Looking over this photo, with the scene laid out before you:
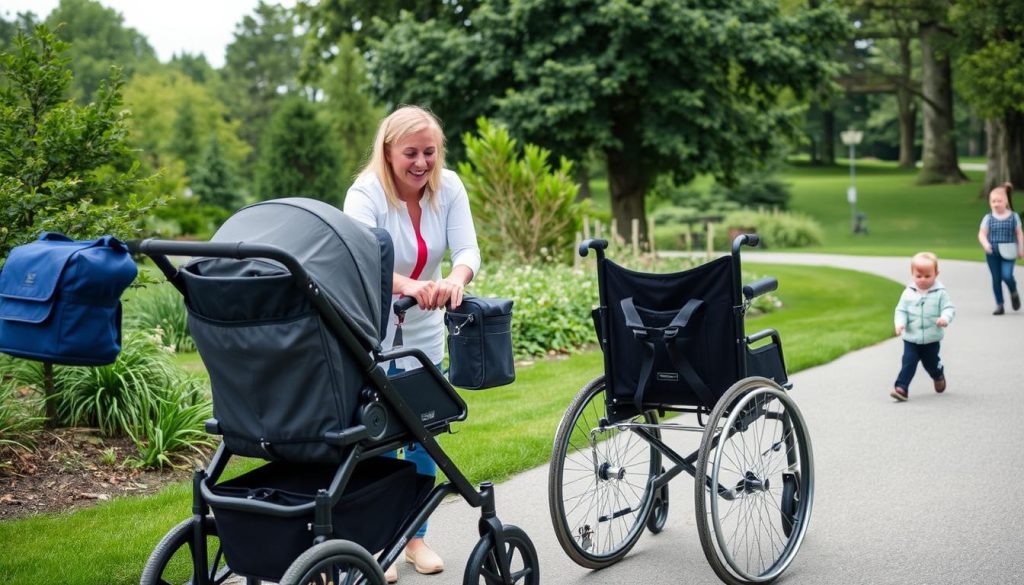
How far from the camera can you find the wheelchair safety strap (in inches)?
172

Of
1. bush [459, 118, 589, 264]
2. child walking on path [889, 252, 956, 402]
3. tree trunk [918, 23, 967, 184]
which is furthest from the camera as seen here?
tree trunk [918, 23, 967, 184]

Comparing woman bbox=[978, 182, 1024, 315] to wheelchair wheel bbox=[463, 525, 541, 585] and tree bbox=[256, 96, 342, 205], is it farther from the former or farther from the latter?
tree bbox=[256, 96, 342, 205]

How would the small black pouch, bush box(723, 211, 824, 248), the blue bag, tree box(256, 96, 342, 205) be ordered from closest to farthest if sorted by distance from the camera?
the blue bag < the small black pouch < tree box(256, 96, 342, 205) < bush box(723, 211, 824, 248)

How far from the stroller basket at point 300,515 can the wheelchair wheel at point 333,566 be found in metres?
0.11

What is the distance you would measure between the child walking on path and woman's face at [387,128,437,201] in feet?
16.9

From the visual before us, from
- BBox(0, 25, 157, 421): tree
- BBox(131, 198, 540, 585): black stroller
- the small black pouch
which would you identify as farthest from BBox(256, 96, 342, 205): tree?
BBox(131, 198, 540, 585): black stroller

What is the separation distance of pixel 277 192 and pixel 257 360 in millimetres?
28873

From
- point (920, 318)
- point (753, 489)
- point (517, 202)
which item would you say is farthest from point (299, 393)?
point (517, 202)

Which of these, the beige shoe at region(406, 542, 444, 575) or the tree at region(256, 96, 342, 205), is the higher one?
the tree at region(256, 96, 342, 205)

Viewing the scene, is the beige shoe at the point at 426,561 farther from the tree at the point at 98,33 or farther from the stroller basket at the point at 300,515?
the tree at the point at 98,33

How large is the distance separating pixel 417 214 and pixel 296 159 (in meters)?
27.9

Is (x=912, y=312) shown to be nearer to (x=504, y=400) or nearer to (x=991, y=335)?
(x=504, y=400)

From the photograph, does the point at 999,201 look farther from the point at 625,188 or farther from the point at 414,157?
the point at 414,157

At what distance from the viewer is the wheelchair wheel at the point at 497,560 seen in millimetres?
3656
